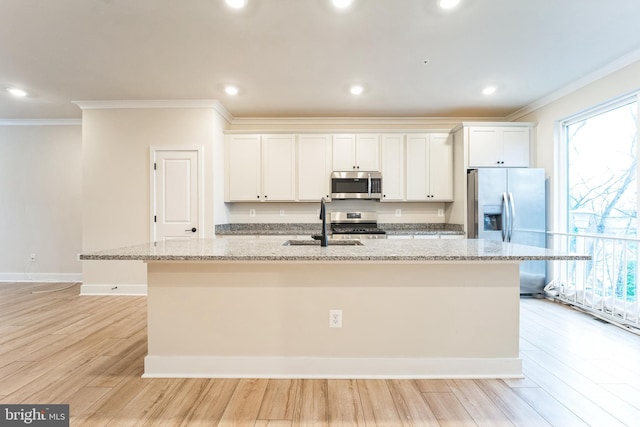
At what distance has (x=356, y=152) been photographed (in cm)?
462

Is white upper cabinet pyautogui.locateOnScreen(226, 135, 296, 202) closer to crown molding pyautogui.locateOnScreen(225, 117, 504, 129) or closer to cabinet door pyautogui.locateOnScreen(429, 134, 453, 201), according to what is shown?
crown molding pyautogui.locateOnScreen(225, 117, 504, 129)

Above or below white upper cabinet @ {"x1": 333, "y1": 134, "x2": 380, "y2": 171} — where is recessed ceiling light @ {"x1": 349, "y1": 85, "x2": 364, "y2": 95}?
above

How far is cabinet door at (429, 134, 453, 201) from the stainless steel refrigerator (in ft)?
1.82

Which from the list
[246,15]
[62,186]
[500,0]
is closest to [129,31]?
[246,15]

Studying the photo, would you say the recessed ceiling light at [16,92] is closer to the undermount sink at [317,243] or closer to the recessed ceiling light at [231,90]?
the recessed ceiling light at [231,90]

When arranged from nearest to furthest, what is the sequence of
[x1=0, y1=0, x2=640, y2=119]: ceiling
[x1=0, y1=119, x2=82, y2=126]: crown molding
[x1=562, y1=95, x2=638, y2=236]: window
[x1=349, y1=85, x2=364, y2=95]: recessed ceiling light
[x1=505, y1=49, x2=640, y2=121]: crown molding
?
1. [x1=0, y1=0, x2=640, y2=119]: ceiling
2. [x1=505, y1=49, x2=640, y2=121]: crown molding
3. [x1=562, y1=95, x2=638, y2=236]: window
4. [x1=349, y1=85, x2=364, y2=95]: recessed ceiling light
5. [x1=0, y1=119, x2=82, y2=126]: crown molding

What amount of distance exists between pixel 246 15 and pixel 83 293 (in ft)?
13.9

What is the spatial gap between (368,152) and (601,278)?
10.1 feet

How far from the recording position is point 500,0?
218 centimetres

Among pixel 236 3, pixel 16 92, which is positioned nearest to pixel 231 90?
pixel 236 3

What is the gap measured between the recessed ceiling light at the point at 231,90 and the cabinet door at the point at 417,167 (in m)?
2.46

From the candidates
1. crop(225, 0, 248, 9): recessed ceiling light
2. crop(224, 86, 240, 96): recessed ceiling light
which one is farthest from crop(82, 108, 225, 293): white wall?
crop(225, 0, 248, 9): recessed ceiling light

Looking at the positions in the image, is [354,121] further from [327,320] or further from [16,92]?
[16,92]

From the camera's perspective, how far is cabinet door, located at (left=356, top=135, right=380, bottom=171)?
462 cm
